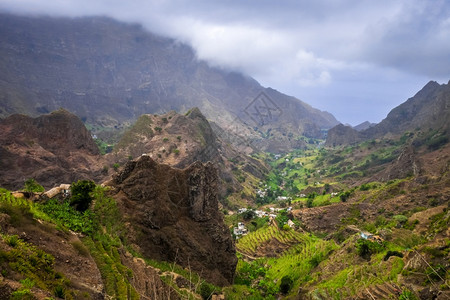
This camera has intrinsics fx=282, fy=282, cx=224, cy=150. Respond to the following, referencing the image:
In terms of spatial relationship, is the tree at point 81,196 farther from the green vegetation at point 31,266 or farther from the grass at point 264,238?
the grass at point 264,238

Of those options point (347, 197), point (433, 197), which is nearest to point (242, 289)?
point (433, 197)

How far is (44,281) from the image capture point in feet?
41.1

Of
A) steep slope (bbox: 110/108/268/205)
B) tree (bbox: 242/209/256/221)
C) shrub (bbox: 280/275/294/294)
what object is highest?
steep slope (bbox: 110/108/268/205)

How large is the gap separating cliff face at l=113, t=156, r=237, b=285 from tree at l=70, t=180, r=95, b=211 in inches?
155

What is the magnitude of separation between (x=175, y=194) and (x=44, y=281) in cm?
2323

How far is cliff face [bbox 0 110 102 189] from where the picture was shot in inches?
2653

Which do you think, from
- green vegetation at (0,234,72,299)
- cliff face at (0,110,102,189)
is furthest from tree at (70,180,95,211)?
cliff face at (0,110,102,189)

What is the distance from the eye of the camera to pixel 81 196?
26.4 m

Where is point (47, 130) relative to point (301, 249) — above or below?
above

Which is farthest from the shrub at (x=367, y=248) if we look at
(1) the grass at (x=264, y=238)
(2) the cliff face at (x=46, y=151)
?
(2) the cliff face at (x=46, y=151)

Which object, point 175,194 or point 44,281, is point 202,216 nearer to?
point 175,194

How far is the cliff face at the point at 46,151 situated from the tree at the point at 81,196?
49368 mm

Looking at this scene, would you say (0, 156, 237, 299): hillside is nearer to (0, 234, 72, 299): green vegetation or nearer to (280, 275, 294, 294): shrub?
(0, 234, 72, 299): green vegetation

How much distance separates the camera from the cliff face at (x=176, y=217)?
1200 inches
